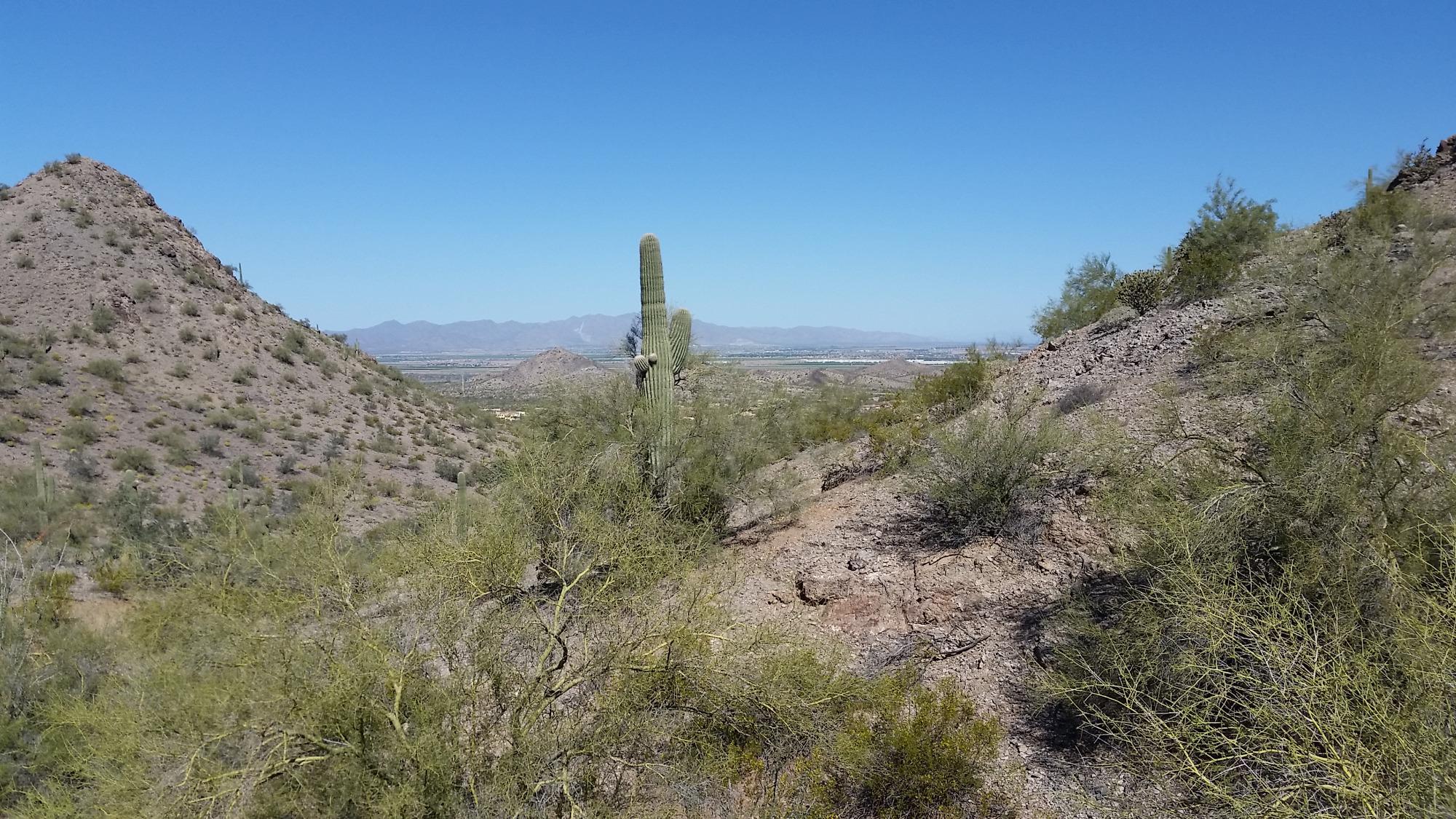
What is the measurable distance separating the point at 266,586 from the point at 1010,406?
32.6 feet

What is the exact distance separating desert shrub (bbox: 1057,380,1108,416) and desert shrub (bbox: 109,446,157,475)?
21.4 m

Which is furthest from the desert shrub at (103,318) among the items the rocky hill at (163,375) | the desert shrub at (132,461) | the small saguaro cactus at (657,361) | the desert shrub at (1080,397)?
the desert shrub at (1080,397)

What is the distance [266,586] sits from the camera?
6.10 metres

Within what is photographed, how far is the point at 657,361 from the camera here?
39.7 feet

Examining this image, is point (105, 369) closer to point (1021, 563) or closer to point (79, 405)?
point (79, 405)

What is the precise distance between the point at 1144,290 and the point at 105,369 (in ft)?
93.5

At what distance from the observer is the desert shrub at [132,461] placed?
720 inches

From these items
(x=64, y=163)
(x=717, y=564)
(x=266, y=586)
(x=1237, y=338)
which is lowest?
(x=717, y=564)

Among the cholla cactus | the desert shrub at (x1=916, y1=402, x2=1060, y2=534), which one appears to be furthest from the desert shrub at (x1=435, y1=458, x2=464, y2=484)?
the cholla cactus

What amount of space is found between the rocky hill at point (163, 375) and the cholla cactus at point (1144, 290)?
19.1 metres

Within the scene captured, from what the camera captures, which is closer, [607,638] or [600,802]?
[600,802]

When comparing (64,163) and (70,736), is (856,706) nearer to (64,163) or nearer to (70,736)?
(70,736)

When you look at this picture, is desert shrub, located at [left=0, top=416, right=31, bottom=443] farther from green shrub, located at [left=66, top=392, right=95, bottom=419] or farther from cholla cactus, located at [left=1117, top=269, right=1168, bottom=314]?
cholla cactus, located at [left=1117, top=269, right=1168, bottom=314]

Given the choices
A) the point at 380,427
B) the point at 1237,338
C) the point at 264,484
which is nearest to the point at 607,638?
the point at 1237,338
